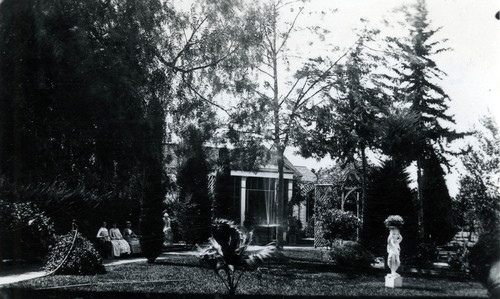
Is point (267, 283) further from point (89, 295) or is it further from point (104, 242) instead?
point (104, 242)

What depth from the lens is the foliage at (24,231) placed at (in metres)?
12.1

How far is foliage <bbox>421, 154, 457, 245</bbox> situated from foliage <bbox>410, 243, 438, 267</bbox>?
0.75 feet

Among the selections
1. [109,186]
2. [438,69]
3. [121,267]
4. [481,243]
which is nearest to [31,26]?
[109,186]

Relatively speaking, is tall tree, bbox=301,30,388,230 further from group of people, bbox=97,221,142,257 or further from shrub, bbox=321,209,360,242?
group of people, bbox=97,221,142,257

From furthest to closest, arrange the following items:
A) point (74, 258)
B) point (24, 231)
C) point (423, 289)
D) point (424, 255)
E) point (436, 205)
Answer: point (436, 205) → point (424, 255) → point (24, 231) → point (74, 258) → point (423, 289)

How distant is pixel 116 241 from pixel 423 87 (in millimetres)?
10718

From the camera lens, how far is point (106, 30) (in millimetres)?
12586

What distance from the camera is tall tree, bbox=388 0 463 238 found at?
12.5m

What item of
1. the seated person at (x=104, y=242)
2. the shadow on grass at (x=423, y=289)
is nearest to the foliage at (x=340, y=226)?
the shadow on grass at (x=423, y=289)

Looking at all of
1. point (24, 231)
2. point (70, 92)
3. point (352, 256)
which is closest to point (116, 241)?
point (24, 231)

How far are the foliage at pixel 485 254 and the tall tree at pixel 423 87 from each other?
348 cm

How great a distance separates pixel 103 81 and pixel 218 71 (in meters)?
3.68

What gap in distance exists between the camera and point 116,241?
17578 millimetres

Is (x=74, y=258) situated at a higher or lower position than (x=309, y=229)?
lower
